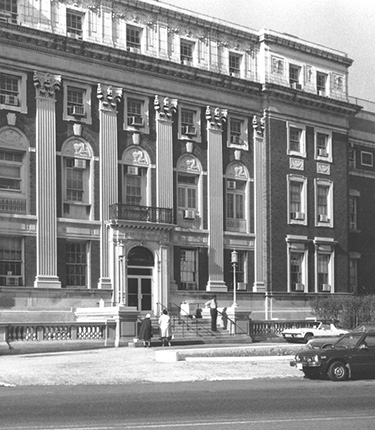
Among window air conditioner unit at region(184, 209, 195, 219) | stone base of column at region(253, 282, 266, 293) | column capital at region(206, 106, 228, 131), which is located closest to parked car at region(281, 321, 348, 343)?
stone base of column at region(253, 282, 266, 293)

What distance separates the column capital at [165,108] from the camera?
5216 centimetres

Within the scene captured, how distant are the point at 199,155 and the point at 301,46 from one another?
10.8 m

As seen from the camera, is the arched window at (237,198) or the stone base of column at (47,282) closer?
the stone base of column at (47,282)

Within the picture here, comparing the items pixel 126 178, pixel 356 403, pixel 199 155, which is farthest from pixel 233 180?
pixel 356 403

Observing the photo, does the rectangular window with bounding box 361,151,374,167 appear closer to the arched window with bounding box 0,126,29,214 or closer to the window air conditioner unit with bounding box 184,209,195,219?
the window air conditioner unit with bounding box 184,209,195,219

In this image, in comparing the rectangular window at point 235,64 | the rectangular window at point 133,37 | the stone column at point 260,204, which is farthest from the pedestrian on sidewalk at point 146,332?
the rectangular window at point 235,64

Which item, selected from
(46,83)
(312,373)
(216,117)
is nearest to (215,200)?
(216,117)

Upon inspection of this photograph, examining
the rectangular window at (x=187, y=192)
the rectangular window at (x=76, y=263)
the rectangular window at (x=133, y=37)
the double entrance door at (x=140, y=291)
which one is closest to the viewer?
the rectangular window at (x=76, y=263)

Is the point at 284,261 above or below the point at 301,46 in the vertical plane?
below

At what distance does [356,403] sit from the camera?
19.9m

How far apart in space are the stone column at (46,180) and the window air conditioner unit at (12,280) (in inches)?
34.2

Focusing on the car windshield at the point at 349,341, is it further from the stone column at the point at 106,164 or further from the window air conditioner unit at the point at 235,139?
the window air conditioner unit at the point at 235,139

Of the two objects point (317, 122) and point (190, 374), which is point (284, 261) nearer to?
point (317, 122)

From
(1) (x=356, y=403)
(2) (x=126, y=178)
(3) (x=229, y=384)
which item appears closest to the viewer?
(1) (x=356, y=403)
